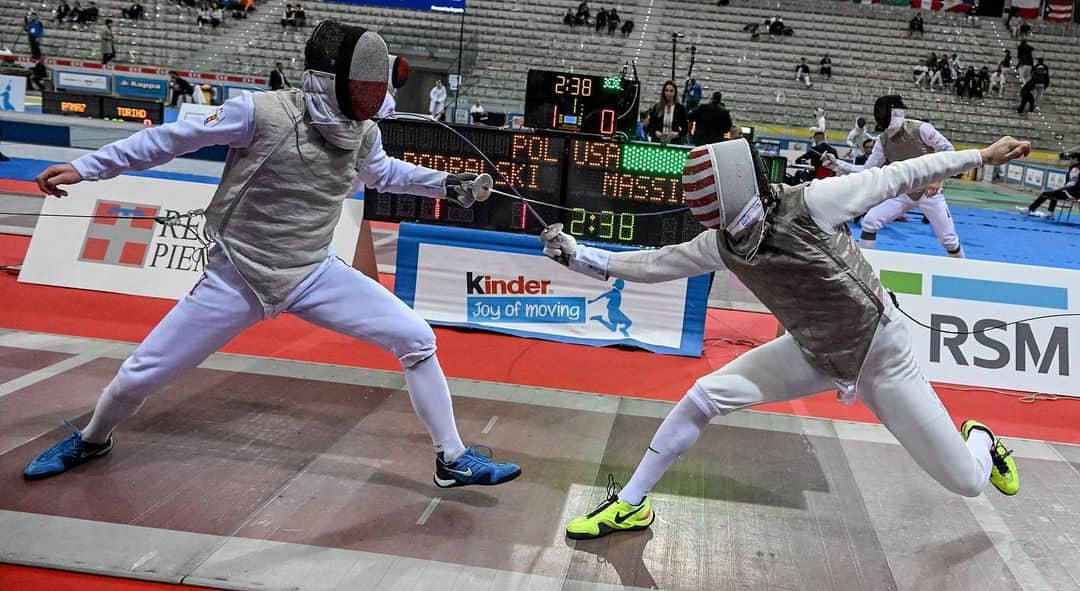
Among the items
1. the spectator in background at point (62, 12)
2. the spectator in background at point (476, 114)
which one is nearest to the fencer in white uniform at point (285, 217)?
Answer: the spectator in background at point (476, 114)

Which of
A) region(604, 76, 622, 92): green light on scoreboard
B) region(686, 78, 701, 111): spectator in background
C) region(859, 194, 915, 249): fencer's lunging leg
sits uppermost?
region(686, 78, 701, 111): spectator in background

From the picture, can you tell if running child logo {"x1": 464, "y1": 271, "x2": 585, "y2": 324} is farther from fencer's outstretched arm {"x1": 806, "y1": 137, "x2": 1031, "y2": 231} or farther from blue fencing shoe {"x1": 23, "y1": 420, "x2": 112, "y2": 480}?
fencer's outstretched arm {"x1": 806, "y1": 137, "x2": 1031, "y2": 231}

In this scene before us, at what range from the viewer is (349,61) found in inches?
131

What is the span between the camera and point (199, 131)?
329cm

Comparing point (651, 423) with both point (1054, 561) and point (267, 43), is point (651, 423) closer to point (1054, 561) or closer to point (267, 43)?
point (1054, 561)

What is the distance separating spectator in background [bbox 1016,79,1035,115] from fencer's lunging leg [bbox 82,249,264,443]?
85.6 ft

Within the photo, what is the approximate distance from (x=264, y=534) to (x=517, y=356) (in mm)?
2952

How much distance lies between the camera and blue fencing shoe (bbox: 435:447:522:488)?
382 cm

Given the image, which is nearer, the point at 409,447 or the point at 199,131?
the point at 199,131

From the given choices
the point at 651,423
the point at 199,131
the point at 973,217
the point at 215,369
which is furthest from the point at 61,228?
the point at 973,217

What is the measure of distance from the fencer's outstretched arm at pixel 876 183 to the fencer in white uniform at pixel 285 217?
1623 mm

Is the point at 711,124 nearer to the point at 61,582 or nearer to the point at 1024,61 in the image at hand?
the point at 61,582

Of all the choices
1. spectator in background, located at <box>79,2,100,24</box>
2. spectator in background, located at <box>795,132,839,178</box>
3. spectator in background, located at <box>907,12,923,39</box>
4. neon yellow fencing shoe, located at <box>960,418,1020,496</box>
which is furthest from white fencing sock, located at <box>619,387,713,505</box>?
spectator in background, located at <box>79,2,100,24</box>

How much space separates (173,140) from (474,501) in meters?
1.92
